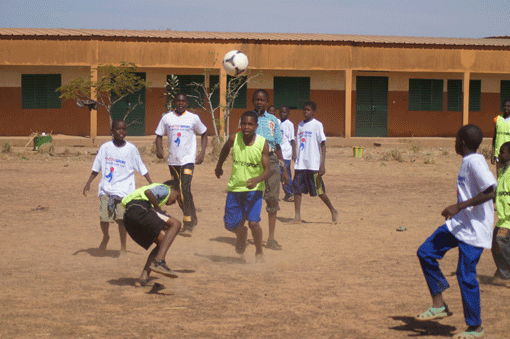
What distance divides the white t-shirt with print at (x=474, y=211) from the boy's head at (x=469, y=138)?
0.07 metres

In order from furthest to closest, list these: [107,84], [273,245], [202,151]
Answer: [107,84] < [202,151] < [273,245]

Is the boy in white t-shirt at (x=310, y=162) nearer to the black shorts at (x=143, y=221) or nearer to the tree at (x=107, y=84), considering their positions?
the black shorts at (x=143, y=221)

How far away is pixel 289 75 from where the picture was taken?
1053 inches

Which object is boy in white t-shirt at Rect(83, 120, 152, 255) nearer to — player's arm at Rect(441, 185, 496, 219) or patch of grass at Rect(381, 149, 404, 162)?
player's arm at Rect(441, 185, 496, 219)

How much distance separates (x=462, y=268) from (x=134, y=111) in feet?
73.5

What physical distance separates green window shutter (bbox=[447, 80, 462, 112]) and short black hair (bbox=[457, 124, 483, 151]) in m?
24.7

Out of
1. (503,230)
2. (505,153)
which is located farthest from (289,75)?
(503,230)

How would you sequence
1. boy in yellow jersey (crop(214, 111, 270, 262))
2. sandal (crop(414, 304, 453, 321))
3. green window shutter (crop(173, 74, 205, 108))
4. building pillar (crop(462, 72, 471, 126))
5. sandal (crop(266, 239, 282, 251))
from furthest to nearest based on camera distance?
building pillar (crop(462, 72, 471, 126)) < green window shutter (crop(173, 74, 205, 108)) < sandal (crop(266, 239, 282, 251)) < boy in yellow jersey (crop(214, 111, 270, 262)) < sandal (crop(414, 304, 453, 321))

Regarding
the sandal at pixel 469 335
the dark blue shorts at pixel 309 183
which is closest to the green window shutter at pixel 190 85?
the dark blue shorts at pixel 309 183

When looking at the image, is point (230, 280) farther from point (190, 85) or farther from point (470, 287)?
point (190, 85)

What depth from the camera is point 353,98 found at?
27.4 meters

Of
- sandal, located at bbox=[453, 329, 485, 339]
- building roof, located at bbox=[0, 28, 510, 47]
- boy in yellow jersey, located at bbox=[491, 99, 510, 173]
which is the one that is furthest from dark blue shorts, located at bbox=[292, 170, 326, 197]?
building roof, located at bbox=[0, 28, 510, 47]

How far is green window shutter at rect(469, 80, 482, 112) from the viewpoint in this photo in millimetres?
28500

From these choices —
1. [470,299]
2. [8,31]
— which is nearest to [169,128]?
[470,299]
